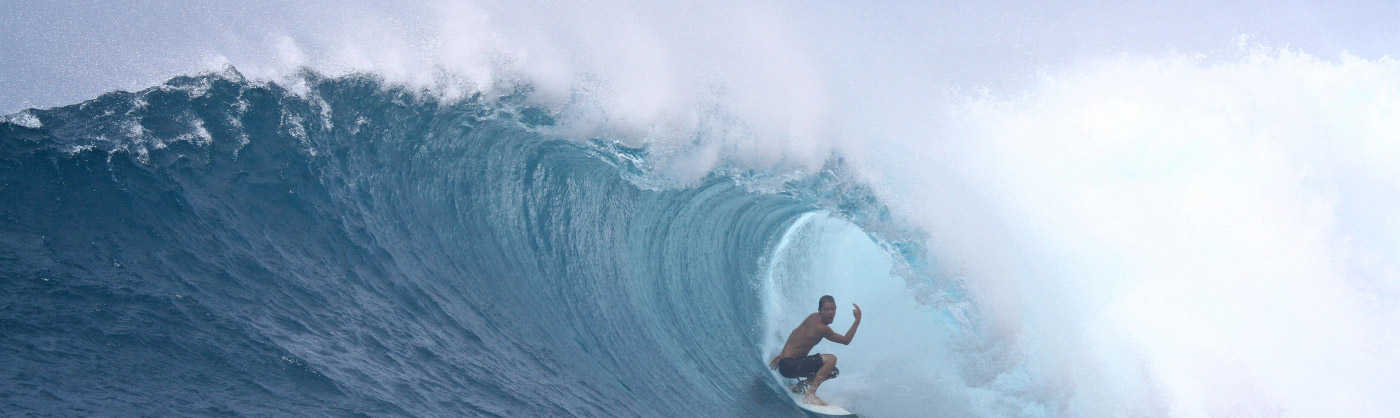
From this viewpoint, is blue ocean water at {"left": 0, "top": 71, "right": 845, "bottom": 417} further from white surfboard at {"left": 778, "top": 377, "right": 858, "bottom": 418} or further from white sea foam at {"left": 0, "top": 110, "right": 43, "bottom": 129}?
white surfboard at {"left": 778, "top": 377, "right": 858, "bottom": 418}

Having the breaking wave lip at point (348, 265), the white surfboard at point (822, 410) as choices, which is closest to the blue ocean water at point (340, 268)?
the breaking wave lip at point (348, 265)

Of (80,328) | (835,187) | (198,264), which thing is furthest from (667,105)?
(80,328)

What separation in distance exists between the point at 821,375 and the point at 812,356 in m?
0.17

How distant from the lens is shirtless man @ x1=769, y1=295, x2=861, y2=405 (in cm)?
654

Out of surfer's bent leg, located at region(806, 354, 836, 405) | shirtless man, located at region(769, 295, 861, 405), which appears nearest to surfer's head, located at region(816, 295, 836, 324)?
shirtless man, located at region(769, 295, 861, 405)

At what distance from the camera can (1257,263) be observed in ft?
33.7

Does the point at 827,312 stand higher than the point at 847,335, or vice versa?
the point at 827,312

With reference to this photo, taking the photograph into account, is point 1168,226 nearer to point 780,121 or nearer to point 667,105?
point 780,121

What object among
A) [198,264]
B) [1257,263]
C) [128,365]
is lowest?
[128,365]

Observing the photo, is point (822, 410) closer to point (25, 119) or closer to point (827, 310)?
point (827, 310)

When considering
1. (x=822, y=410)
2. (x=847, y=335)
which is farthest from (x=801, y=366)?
(x=847, y=335)

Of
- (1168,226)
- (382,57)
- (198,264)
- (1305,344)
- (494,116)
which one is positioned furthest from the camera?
(1168,226)

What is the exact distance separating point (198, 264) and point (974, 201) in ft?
26.1

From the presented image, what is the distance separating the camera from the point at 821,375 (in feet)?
21.6
